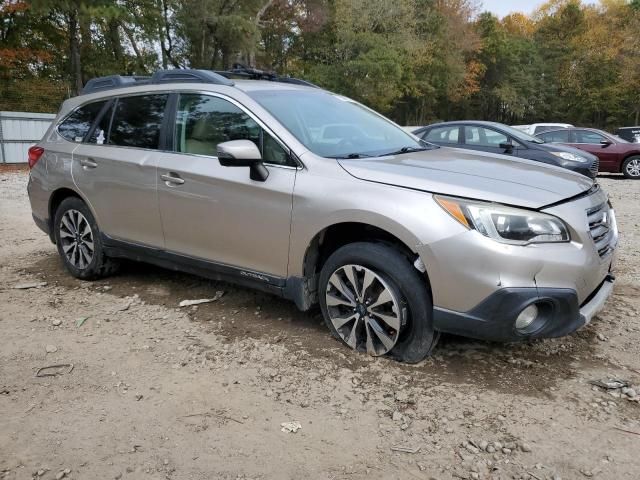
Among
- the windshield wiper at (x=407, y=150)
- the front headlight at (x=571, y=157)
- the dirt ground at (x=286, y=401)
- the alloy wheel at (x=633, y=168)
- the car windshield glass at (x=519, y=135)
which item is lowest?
the dirt ground at (x=286, y=401)

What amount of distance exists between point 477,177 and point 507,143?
7487 mm

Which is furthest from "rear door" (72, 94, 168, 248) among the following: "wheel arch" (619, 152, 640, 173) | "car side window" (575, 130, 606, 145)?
"wheel arch" (619, 152, 640, 173)

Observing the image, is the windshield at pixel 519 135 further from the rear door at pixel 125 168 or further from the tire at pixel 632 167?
the rear door at pixel 125 168

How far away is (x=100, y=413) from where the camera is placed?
9.37 ft

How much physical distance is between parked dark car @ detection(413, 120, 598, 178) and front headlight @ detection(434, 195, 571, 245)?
7.50 metres

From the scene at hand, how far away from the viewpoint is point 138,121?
4438 mm

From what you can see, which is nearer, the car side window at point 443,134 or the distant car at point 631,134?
the car side window at point 443,134

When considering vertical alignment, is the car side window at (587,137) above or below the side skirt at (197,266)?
above

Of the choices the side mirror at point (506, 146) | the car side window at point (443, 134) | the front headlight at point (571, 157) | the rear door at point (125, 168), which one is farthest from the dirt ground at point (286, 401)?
the car side window at point (443, 134)

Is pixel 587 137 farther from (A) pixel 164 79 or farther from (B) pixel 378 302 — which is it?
(B) pixel 378 302

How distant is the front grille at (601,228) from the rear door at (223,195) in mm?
1733

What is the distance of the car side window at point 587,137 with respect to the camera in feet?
46.3

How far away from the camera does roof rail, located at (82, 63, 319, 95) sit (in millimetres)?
4098

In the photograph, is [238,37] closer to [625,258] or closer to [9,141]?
[9,141]
